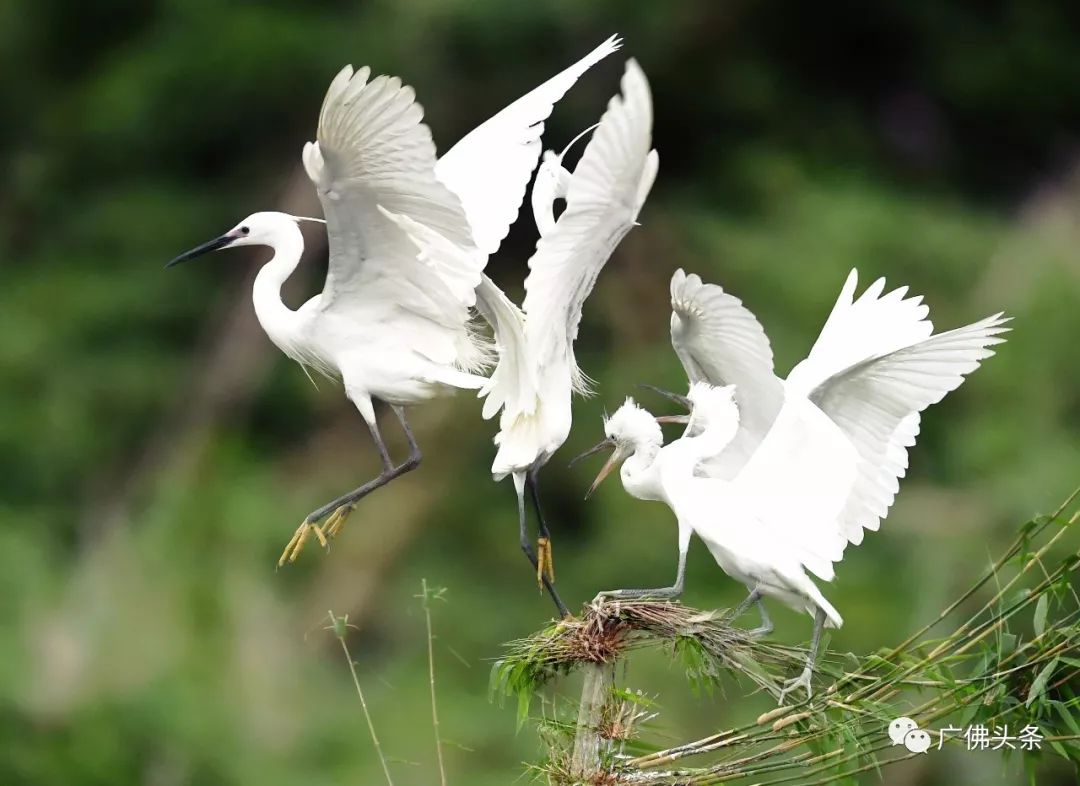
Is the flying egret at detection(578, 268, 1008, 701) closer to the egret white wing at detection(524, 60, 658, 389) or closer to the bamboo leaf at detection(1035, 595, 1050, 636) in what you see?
the egret white wing at detection(524, 60, 658, 389)

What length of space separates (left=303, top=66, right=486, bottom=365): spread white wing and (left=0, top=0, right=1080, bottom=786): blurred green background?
2419 mm

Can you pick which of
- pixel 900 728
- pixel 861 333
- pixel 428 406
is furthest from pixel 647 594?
pixel 428 406

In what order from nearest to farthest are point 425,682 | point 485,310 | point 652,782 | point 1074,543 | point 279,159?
point 652,782 → point 485,310 → point 1074,543 → point 425,682 → point 279,159

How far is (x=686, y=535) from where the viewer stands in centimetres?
381

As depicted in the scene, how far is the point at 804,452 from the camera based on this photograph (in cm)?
370

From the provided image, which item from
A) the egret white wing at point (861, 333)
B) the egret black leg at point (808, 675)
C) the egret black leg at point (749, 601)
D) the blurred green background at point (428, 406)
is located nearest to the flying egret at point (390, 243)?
the egret white wing at point (861, 333)

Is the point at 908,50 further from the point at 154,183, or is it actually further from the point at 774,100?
the point at 154,183

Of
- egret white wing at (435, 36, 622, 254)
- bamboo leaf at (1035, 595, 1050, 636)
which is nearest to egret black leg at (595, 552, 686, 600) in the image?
bamboo leaf at (1035, 595, 1050, 636)

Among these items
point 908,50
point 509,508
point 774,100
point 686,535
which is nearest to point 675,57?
point 774,100

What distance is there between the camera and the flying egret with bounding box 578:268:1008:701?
3662 millimetres

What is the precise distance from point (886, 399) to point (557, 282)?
2.21 feet

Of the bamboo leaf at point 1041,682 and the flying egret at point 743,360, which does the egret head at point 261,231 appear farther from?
the bamboo leaf at point 1041,682

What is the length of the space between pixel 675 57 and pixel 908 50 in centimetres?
155

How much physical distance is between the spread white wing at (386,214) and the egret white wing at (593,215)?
0.17 m
